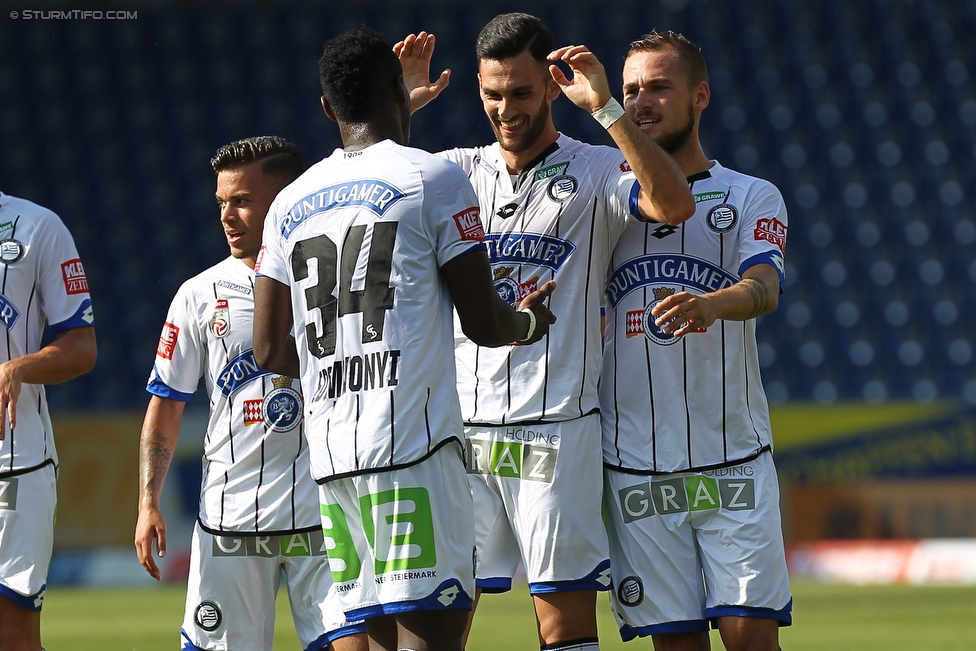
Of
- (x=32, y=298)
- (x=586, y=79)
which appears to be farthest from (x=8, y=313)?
(x=586, y=79)

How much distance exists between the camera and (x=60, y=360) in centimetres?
425

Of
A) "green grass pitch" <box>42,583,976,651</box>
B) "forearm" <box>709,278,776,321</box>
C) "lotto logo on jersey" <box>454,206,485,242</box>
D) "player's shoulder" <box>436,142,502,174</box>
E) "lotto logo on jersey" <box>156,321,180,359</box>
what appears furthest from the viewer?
"green grass pitch" <box>42,583,976,651</box>

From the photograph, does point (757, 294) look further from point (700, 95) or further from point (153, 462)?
point (153, 462)

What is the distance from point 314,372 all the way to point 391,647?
2.36ft

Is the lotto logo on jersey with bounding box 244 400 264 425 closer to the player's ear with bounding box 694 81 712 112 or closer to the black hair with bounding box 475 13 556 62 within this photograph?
the black hair with bounding box 475 13 556 62

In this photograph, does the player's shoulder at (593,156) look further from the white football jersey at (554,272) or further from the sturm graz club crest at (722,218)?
the sturm graz club crest at (722,218)

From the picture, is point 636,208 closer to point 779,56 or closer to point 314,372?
point 314,372

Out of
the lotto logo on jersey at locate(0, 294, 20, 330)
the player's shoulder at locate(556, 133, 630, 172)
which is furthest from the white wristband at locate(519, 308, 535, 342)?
the lotto logo on jersey at locate(0, 294, 20, 330)

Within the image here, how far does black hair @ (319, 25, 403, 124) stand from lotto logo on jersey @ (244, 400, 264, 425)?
4.37 ft

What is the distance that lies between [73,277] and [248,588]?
1.29 m

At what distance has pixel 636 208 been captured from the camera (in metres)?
3.71

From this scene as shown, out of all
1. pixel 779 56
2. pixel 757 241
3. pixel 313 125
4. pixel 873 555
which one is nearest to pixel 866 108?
pixel 779 56

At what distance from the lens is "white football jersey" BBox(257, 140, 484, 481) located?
305 cm

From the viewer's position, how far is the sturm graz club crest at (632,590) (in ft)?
12.8
